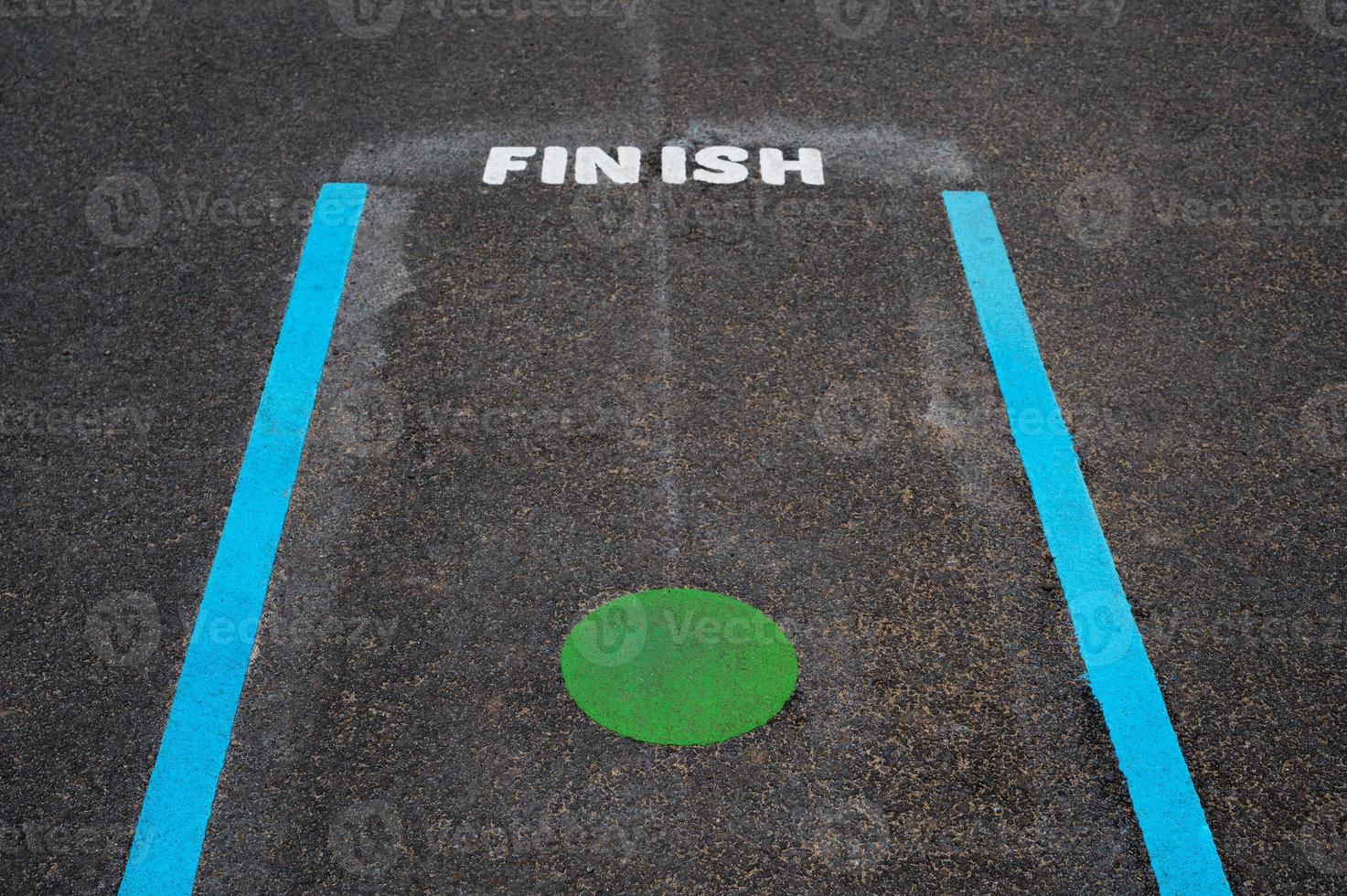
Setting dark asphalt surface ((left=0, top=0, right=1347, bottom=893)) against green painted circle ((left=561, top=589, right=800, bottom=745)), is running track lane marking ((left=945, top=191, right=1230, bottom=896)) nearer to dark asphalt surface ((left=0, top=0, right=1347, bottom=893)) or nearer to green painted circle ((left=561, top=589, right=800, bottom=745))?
dark asphalt surface ((left=0, top=0, right=1347, bottom=893))

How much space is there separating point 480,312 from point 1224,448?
336 cm

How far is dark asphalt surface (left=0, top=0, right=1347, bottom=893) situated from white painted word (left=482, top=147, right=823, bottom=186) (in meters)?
0.11

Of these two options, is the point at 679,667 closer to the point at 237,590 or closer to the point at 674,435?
the point at 674,435

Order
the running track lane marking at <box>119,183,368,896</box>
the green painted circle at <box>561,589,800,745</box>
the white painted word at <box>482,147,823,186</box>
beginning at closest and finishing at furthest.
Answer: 1. the running track lane marking at <box>119,183,368,896</box>
2. the green painted circle at <box>561,589,800,745</box>
3. the white painted word at <box>482,147,823,186</box>

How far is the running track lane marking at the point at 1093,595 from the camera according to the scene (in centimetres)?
374

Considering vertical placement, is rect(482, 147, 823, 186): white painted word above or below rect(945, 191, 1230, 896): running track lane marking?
above

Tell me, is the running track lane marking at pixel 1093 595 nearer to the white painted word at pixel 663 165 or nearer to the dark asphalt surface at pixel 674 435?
the dark asphalt surface at pixel 674 435

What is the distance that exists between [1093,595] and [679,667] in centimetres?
159

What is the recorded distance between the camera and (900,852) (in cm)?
369

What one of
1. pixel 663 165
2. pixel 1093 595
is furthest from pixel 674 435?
pixel 663 165

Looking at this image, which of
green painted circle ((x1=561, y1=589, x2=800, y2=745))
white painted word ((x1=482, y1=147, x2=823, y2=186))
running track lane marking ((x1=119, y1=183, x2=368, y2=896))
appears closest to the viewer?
running track lane marking ((x1=119, y1=183, x2=368, y2=896))

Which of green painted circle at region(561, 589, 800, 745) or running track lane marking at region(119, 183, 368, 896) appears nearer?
running track lane marking at region(119, 183, 368, 896)

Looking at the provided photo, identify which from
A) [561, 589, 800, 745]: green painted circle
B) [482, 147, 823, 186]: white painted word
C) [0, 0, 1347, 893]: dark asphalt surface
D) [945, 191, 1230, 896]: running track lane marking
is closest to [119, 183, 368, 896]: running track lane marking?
[0, 0, 1347, 893]: dark asphalt surface

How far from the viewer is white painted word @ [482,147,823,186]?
647cm
